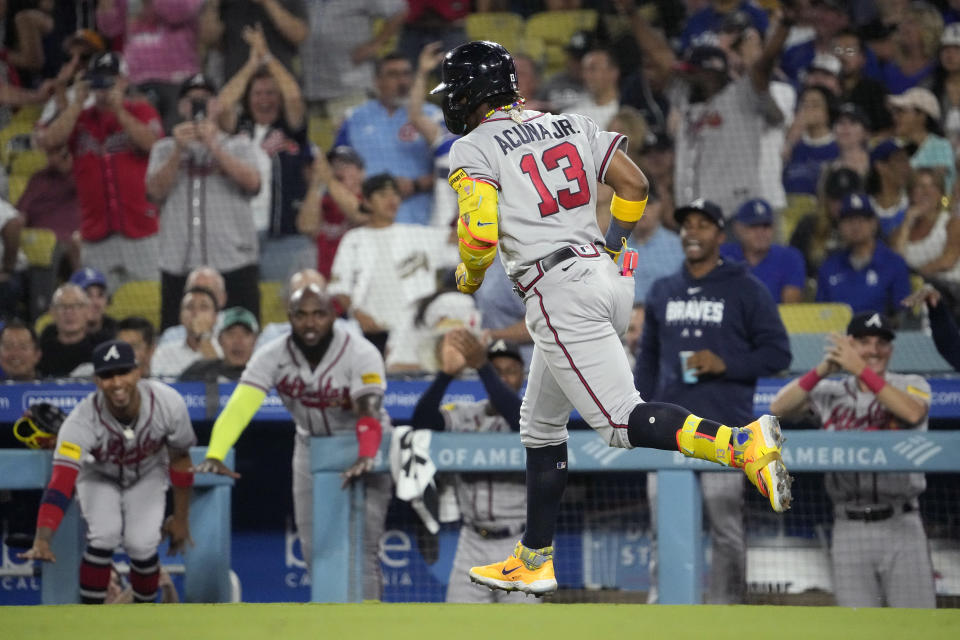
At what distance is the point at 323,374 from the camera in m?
5.61

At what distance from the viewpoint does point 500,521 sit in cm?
535

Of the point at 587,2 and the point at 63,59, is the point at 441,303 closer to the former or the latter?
the point at 587,2

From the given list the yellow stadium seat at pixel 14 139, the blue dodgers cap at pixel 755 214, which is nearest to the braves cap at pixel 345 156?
the yellow stadium seat at pixel 14 139

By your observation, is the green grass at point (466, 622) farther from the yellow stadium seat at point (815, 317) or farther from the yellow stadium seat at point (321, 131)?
the yellow stadium seat at point (321, 131)

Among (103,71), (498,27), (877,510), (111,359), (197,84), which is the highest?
(498,27)

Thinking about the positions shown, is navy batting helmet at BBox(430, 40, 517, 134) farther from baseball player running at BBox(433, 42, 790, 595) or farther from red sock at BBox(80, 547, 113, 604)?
red sock at BBox(80, 547, 113, 604)

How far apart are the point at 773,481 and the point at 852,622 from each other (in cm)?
57

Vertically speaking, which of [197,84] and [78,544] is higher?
[197,84]

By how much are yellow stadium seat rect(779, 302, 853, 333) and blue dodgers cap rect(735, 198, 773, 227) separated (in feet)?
1.82

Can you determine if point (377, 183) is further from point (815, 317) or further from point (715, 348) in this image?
point (715, 348)

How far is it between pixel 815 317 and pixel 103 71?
16.2 feet

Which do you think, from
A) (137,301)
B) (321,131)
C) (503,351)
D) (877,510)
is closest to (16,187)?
(137,301)

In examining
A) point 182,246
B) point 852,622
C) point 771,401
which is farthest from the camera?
point 182,246

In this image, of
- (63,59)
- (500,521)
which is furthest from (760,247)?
(63,59)
